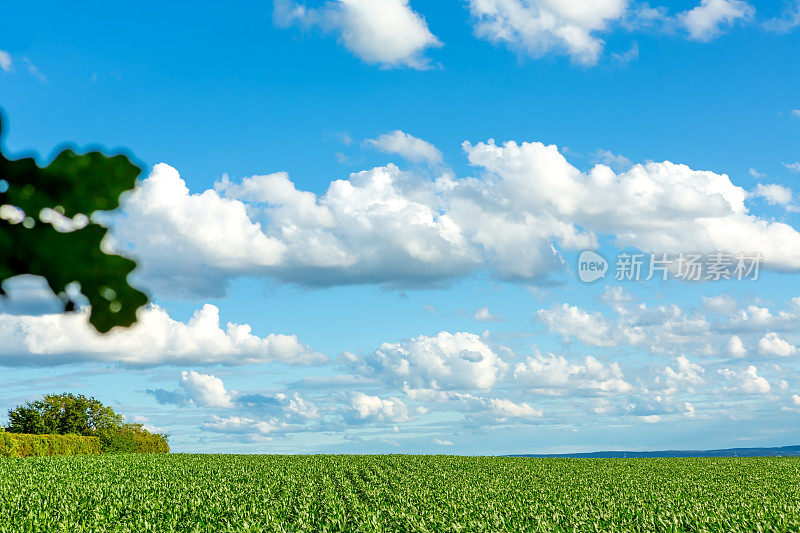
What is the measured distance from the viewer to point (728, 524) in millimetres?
21641

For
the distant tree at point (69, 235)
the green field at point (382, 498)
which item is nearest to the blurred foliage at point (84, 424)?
the green field at point (382, 498)

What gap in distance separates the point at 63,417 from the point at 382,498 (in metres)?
57.0

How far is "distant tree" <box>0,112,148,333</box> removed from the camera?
1.17 metres

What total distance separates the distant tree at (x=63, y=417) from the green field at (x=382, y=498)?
2921 centimetres

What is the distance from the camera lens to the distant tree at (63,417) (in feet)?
235

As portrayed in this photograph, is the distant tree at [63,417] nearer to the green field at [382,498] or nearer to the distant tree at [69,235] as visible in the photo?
the green field at [382,498]

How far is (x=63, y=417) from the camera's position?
73.5 metres

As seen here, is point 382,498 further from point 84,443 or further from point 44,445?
point 84,443

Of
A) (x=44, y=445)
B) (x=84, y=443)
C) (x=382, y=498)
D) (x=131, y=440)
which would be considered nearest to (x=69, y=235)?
(x=382, y=498)

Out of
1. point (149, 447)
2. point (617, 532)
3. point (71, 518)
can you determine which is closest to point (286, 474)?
point (71, 518)

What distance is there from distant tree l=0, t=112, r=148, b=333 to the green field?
20.2m

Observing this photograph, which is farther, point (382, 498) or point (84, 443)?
point (84, 443)

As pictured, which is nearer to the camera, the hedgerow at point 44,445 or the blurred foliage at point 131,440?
the hedgerow at point 44,445

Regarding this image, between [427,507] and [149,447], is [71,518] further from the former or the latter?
[149,447]
